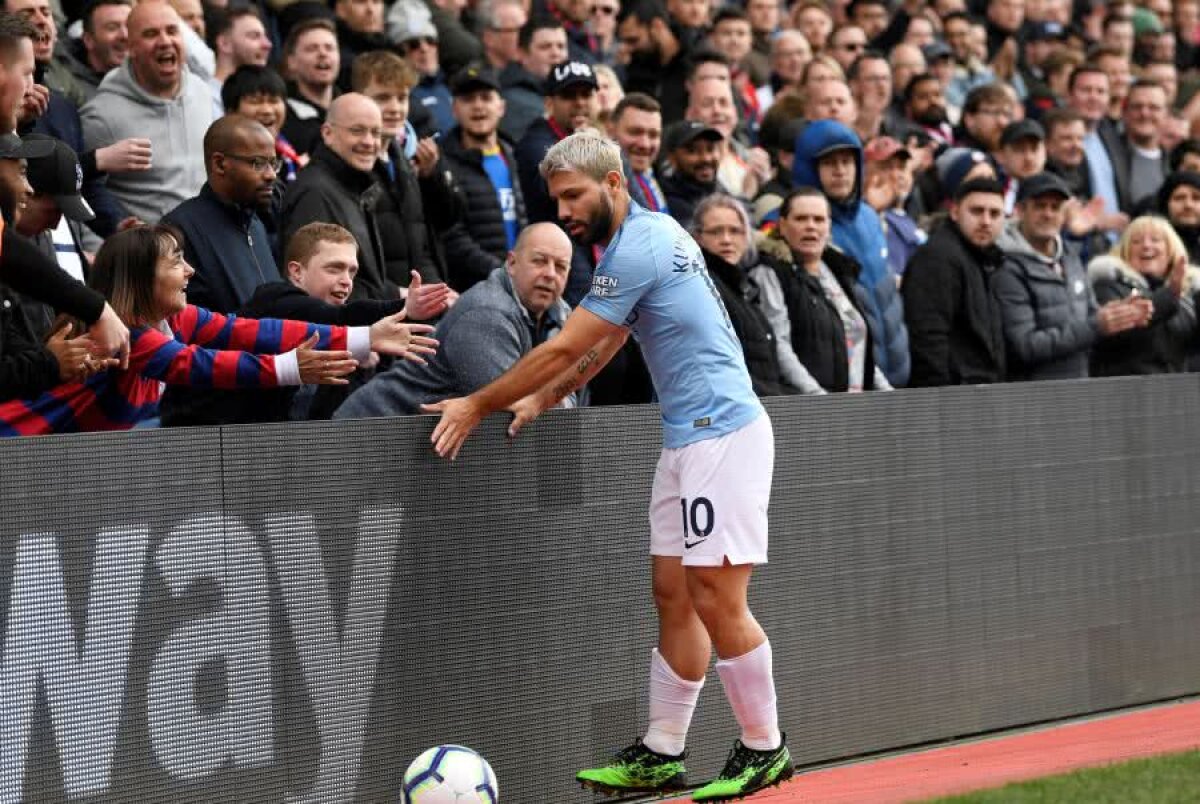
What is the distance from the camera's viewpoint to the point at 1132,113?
1686 cm

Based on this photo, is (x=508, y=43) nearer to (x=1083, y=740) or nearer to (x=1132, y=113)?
(x=1132, y=113)

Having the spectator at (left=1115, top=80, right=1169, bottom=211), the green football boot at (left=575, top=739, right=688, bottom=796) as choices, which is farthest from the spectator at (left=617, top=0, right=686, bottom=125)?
the green football boot at (left=575, top=739, right=688, bottom=796)

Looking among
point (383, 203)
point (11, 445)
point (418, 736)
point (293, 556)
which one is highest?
point (383, 203)

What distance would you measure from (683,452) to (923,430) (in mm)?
2549

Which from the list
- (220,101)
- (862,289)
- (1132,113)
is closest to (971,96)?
(1132,113)

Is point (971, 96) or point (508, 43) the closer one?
point (508, 43)

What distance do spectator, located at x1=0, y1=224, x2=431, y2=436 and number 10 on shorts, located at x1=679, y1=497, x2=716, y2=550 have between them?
120 centimetres

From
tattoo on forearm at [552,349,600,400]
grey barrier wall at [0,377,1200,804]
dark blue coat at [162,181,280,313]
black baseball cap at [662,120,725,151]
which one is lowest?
grey barrier wall at [0,377,1200,804]

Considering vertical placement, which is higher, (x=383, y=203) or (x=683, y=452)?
(x=383, y=203)

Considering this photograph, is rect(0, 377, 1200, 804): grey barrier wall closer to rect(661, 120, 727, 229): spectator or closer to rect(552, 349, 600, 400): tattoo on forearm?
rect(552, 349, 600, 400): tattoo on forearm

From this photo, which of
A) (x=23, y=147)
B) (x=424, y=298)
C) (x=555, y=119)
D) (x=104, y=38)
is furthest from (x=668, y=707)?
(x=104, y=38)

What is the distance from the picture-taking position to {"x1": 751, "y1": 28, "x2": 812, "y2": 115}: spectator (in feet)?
52.6

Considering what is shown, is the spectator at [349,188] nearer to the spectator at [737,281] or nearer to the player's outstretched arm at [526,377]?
the spectator at [737,281]

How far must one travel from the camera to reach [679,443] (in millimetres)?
7531
